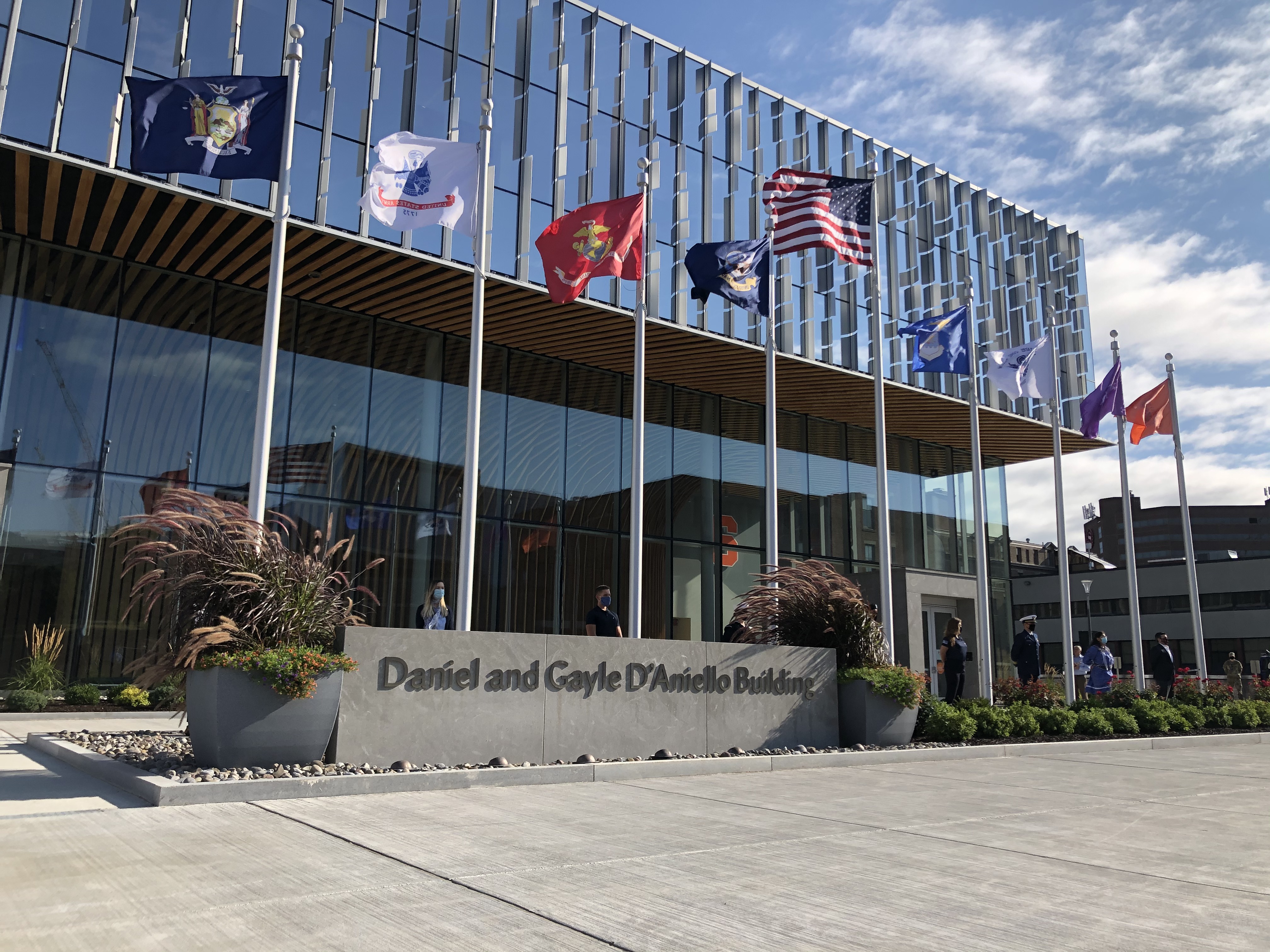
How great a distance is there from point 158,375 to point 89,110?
5.09 m

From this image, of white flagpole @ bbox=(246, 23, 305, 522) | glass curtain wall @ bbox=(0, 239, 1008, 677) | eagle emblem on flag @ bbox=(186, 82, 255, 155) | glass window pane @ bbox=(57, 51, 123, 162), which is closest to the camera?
white flagpole @ bbox=(246, 23, 305, 522)

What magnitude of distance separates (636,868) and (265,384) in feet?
27.0

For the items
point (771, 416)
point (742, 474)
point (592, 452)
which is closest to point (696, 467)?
point (742, 474)

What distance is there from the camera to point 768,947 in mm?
3967

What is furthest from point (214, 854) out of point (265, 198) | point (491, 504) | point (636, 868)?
point (491, 504)

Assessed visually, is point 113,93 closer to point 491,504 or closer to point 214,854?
point 491,504

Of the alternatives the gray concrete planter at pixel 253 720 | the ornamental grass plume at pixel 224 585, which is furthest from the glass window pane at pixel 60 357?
the gray concrete planter at pixel 253 720

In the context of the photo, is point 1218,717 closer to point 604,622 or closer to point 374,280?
point 604,622

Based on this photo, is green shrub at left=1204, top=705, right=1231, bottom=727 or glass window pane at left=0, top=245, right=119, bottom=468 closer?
glass window pane at left=0, top=245, right=119, bottom=468

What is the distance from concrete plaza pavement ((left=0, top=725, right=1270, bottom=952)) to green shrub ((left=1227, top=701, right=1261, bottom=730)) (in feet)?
39.9

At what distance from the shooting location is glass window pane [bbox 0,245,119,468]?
57.9 feet

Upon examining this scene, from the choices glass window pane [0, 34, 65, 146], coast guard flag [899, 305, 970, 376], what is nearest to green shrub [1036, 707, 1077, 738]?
coast guard flag [899, 305, 970, 376]

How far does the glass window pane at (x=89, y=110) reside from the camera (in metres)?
15.7

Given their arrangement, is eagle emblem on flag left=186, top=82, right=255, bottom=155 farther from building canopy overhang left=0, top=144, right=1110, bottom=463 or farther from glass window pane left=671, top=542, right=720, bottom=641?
glass window pane left=671, top=542, right=720, bottom=641
